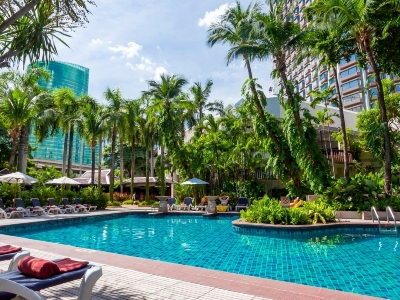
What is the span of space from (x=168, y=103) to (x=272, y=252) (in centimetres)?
1696

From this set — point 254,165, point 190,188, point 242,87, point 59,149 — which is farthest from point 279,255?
point 59,149

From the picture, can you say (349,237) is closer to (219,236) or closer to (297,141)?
(219,236)

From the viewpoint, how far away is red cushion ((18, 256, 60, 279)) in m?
3.49

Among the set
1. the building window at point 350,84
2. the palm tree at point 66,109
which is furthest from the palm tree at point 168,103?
the building window at point 350,84

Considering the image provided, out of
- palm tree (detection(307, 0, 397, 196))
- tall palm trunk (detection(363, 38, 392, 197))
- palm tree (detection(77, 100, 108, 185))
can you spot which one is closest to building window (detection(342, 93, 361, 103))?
palm tree (detection(307, 0, 397, 196))

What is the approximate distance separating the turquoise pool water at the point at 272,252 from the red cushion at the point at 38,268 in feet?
13.9

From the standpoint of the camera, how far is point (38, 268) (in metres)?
3.50

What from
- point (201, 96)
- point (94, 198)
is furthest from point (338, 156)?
point (94, 198)

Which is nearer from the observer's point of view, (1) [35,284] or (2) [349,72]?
(1) [35,284]

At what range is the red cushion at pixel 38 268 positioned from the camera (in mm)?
3486

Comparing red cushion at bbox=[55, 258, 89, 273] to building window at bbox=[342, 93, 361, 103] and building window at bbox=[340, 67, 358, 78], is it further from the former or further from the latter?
building window at bbox=[340, 67, 358, 78]

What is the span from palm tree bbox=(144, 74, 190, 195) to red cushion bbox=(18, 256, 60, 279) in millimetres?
19503

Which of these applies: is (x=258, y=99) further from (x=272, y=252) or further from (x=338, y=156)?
(x=338, y=156)

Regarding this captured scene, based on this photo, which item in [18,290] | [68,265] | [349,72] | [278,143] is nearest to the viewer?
[18,290]
